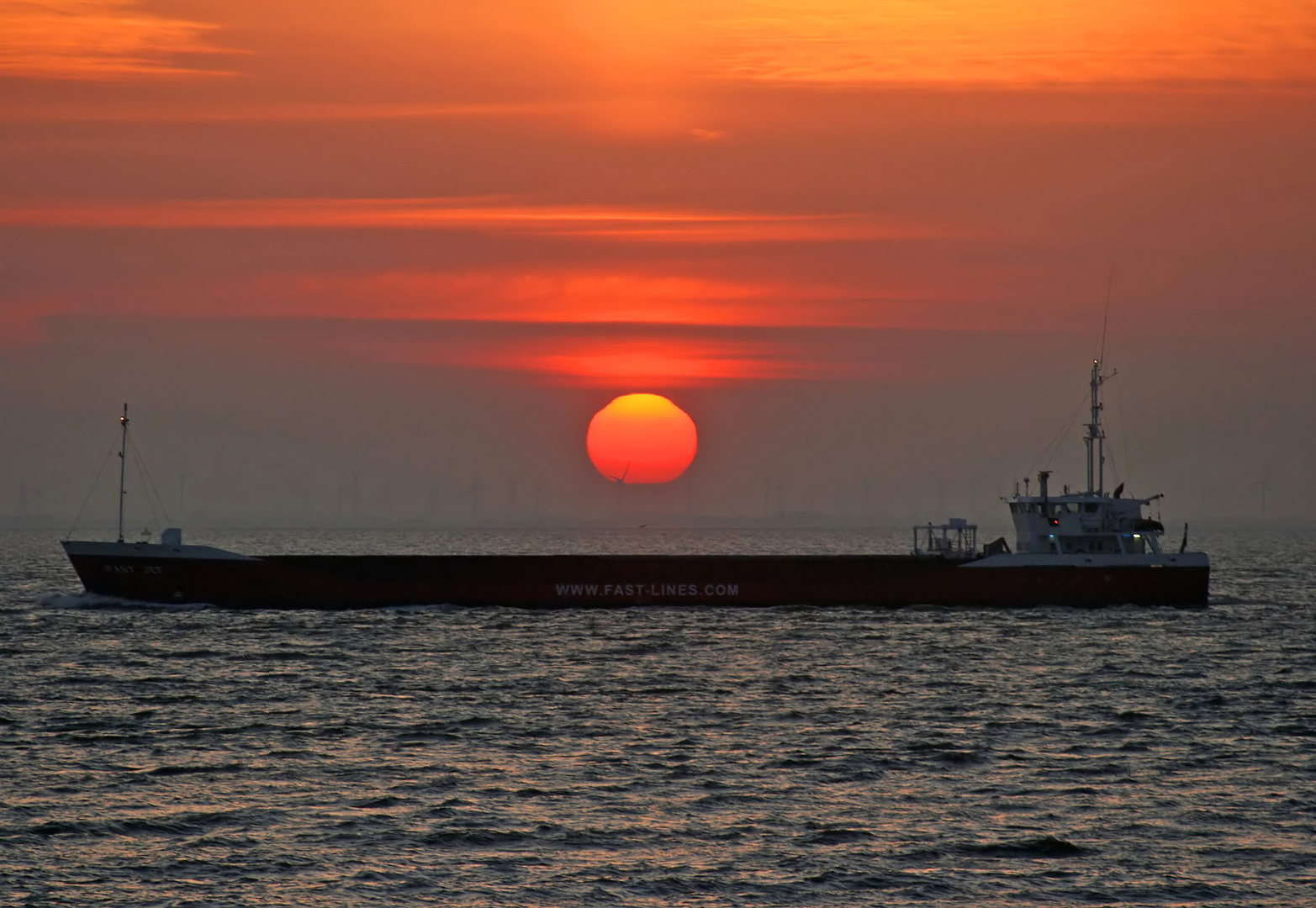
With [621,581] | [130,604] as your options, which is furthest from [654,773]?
[130,604]

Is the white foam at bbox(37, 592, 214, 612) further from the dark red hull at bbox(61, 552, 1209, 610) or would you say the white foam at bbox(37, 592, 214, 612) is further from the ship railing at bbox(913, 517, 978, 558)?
the ship railing at bbox(913, 517, 978, 558)

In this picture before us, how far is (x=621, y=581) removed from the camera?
73.6 meters

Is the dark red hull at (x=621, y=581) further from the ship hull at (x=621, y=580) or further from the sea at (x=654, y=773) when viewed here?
the sea at (x=654, y=773)

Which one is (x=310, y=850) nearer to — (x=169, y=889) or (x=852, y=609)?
(x=169, y=889)

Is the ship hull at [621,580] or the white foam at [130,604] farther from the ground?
the ship hull at [621,580]

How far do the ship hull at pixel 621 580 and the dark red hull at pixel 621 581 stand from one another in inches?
2.4

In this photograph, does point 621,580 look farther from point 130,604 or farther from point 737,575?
point 130,604

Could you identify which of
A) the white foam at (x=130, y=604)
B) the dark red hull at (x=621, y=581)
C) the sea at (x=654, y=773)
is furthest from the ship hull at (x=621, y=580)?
the sea at (x=654, y=773)

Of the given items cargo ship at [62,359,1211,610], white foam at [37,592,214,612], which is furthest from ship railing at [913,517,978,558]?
white foam at [37,592,214,612]

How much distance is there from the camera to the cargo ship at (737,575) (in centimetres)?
7088

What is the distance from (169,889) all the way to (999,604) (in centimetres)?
5603

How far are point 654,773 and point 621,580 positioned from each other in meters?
43.6

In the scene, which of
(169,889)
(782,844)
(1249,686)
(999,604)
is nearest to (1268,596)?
(999,604)

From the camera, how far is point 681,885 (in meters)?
21.5
